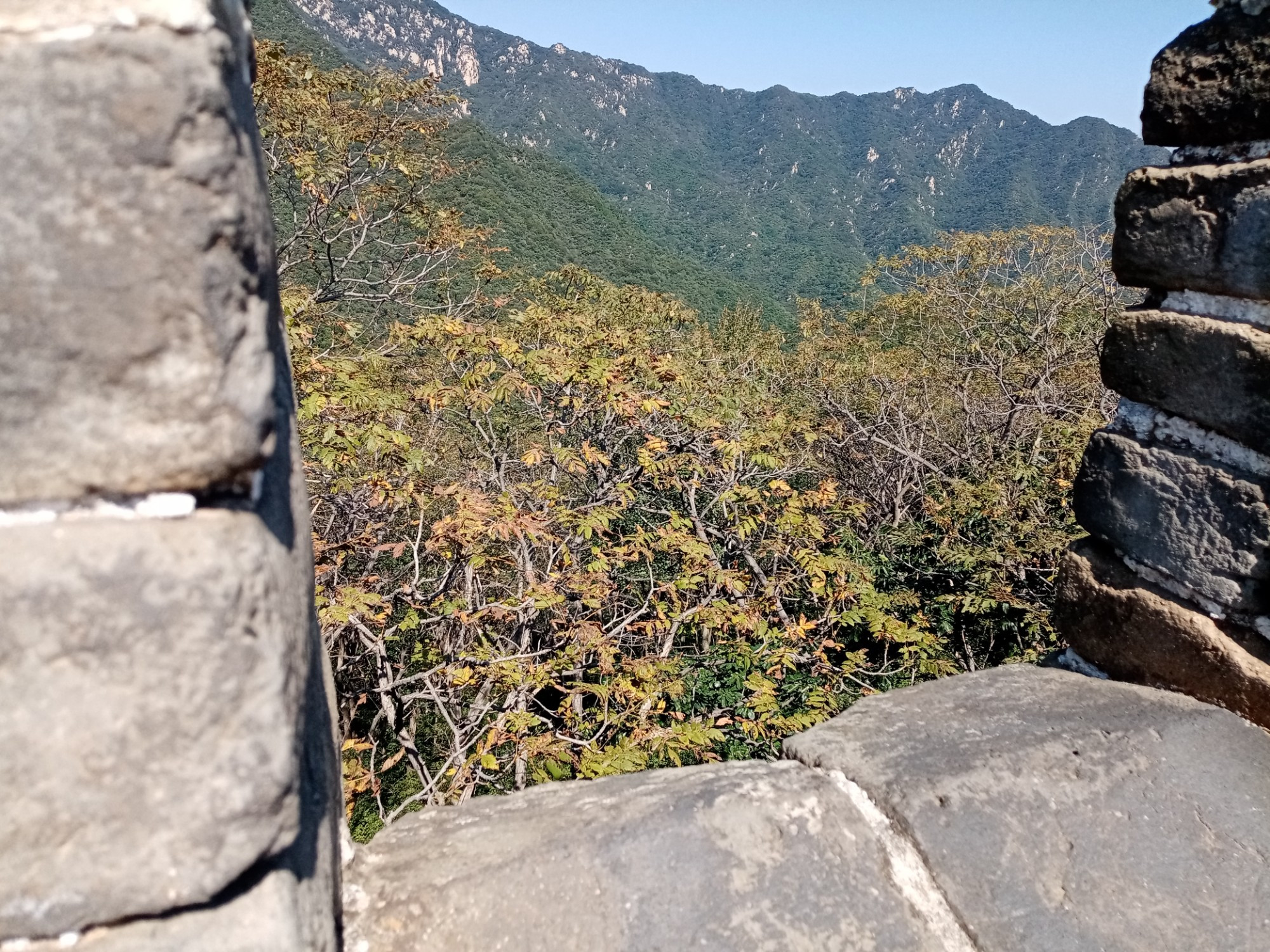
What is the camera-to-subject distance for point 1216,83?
5.43 feet

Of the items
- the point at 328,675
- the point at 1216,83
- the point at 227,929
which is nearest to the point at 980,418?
the point at 1216,83

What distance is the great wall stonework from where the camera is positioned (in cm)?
69

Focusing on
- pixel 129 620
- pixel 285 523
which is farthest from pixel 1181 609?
pixel 129 620

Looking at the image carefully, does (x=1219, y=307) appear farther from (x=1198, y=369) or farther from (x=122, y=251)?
(x=122, y=251)

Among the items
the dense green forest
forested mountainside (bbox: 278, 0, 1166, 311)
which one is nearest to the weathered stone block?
the dense green forest

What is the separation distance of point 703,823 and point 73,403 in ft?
3.23

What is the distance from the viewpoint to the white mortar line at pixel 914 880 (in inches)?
46.0

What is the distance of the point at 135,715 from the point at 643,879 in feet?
2.33

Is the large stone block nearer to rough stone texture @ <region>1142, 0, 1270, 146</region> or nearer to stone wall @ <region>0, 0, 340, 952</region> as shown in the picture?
stone wall @ <region>0, 0, 340, 952</region>

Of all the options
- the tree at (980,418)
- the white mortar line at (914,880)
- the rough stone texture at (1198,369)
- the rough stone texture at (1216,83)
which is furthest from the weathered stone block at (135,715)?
the tree at (980,418)

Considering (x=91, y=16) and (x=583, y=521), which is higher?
(x=91, y=16)

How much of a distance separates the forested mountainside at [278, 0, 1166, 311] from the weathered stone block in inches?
2719

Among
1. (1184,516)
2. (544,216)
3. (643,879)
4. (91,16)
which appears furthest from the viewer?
(544,216)

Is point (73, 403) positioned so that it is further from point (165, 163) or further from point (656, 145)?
point (656, 145)
